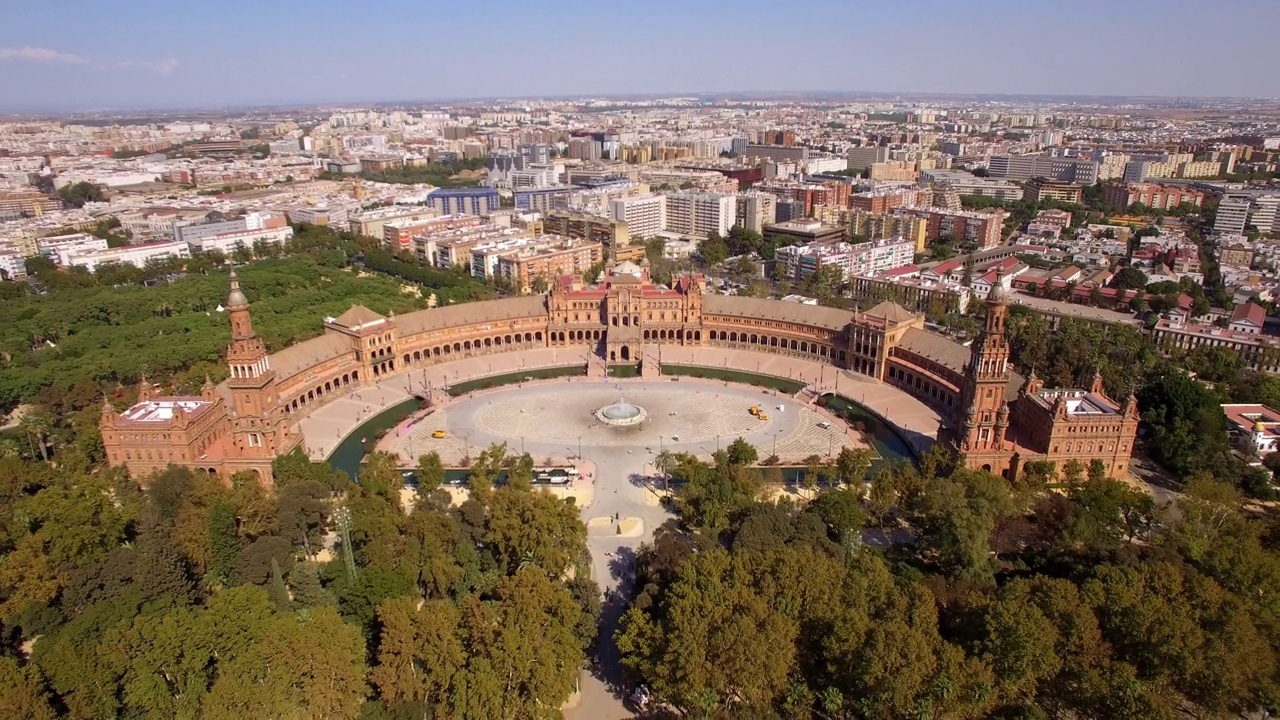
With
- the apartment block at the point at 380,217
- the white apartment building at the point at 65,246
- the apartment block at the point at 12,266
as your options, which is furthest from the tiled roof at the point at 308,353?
the white apartment building at the point at 65,246

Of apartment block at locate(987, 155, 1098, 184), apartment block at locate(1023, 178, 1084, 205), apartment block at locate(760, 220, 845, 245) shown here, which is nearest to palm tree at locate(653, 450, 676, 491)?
apartment block at locate(760, 220, 845, 245)

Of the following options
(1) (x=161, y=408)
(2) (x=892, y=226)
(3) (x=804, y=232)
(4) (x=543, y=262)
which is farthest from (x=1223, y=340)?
(1) (x=161, y=408)

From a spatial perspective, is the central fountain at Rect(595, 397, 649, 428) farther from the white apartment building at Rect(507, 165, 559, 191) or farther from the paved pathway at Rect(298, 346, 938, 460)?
the white apartment building at Rect(507, 165, 559, 191)

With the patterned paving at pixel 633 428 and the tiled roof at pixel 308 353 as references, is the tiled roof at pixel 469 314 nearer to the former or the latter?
the tiled roof at pixel 308 353

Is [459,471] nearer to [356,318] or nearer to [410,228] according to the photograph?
[356,318]

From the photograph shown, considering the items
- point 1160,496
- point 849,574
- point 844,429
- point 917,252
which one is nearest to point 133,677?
point 849,574

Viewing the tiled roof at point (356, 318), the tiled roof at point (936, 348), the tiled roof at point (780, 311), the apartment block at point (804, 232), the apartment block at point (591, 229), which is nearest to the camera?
the tiled roof at point (936, 348)
